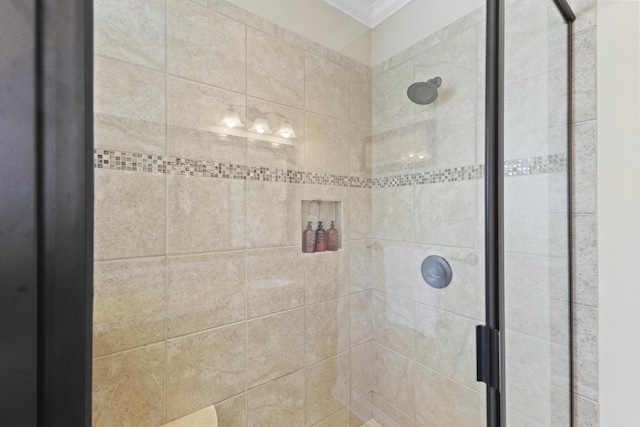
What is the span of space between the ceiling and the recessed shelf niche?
877mm

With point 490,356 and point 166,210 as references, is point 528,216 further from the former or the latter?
point 166,210

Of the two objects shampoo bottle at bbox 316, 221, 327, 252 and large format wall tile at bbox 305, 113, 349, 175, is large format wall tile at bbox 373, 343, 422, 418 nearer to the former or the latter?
shampoo bottle at bbox 316, 221, 327, 252

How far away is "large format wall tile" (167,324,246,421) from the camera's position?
3.03 feet

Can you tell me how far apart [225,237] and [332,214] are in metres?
0.52

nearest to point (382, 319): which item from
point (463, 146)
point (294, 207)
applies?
point (294, 207)

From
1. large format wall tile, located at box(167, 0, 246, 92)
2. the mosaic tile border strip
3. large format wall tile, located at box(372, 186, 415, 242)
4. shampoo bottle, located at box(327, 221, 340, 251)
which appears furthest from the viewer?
shampoo bottle, located at box(327, 221, 340, 251)

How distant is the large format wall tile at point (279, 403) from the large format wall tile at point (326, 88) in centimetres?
119

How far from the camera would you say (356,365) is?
1.39 m

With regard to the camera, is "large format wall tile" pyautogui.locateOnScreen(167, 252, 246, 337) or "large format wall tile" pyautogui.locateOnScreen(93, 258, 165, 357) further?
"large format wall tile" pyautogui.locateOnScreen(167, 252, 246, 337)

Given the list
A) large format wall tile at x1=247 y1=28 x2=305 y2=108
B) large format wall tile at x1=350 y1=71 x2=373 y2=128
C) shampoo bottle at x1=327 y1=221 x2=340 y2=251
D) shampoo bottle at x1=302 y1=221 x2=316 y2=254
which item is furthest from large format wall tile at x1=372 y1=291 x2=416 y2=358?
large format wall tile at x1=247 y1=28 x2=305 y2=108

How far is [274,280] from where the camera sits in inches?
45.6

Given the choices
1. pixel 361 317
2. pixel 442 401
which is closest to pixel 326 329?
pixel 361 317

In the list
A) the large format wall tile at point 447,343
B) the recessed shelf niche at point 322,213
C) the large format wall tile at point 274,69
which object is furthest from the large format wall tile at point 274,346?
the large format wall tile at point 274,69

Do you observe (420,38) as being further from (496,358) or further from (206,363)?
(206,363)
